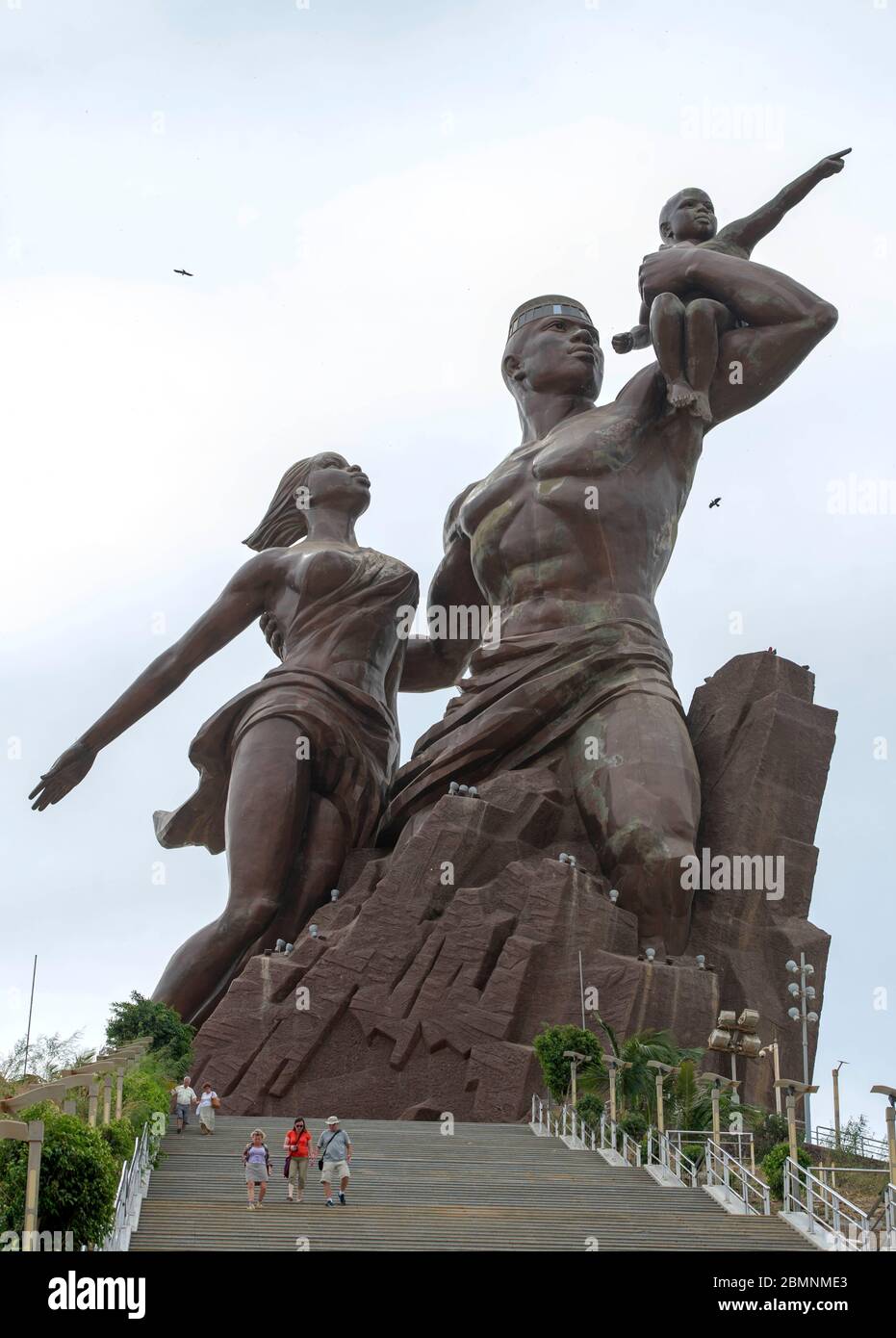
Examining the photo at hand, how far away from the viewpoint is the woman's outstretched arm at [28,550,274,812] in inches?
834

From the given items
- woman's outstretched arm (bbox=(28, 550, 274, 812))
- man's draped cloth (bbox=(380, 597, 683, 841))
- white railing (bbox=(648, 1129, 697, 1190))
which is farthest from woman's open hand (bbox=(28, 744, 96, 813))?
white railing (bbox=(648, 1129, 697, 1190))

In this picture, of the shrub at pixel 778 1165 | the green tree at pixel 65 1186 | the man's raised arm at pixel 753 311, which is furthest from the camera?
the man's raised arm at pixel 753 311

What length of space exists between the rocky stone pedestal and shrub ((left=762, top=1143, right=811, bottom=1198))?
11.6 feet

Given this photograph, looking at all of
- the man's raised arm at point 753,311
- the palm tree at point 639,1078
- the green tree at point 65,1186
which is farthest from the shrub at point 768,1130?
the man's raised arm at point 753,311

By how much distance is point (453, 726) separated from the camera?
63.6 feet

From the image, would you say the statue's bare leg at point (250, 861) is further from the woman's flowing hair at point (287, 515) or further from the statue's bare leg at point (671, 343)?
the statue's bare leg at point (671, 343)

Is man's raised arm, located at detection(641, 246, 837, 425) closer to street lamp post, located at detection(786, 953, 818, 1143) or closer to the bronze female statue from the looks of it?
the bronze female statue

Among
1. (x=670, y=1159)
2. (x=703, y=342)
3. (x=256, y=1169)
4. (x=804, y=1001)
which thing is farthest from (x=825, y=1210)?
(x=703, y=342)

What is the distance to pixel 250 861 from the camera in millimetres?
19297

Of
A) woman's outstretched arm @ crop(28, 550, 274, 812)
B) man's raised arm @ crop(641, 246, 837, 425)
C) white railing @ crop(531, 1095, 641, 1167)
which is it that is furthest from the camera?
woman's outstretched arm @ crop(28, 550, 274, 812)

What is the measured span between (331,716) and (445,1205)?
29.6 ft

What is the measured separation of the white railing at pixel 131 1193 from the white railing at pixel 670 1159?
136 inches

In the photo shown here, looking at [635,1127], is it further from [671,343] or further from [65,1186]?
[671,343]

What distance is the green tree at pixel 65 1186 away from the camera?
9195mm
